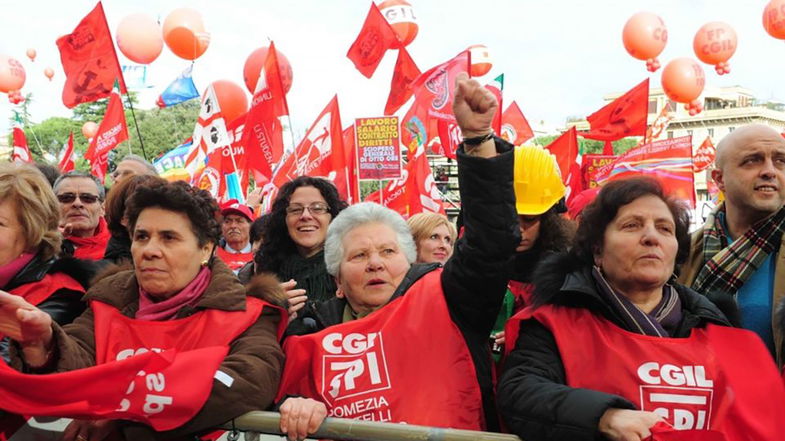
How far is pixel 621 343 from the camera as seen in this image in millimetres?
2414

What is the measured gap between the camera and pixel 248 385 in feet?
8.32

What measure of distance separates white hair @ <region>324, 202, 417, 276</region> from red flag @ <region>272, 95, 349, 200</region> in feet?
20.6

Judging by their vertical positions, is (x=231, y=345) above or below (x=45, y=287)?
below

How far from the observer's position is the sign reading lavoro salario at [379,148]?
1046cm

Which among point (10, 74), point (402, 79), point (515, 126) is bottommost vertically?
point (515, 126)

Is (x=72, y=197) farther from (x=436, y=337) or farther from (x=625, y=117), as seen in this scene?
(x=625, y=117)

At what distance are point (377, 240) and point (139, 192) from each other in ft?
2.97

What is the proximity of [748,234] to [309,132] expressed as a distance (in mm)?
6907

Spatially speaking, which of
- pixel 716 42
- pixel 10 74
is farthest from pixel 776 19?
pixel 10 74

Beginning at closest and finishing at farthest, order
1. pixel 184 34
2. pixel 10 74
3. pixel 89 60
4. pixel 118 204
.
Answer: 1. pixel 118 204
2. pixel 89 60
3. pixel 184 34
4. pixel 10 74

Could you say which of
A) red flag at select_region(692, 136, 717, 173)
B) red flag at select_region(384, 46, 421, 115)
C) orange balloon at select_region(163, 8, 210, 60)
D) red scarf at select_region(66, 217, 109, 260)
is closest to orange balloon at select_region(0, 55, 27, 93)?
orange balloon at select_region(163, 8, 210, 60)

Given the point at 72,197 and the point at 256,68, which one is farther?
the point at 256,68

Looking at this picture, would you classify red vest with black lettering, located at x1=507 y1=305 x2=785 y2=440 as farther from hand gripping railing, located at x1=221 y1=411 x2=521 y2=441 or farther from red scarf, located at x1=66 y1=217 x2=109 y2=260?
red scarf, located at x1=66 y1=217 x2=109 y2=260

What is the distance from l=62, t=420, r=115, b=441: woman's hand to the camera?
2.60 metres
